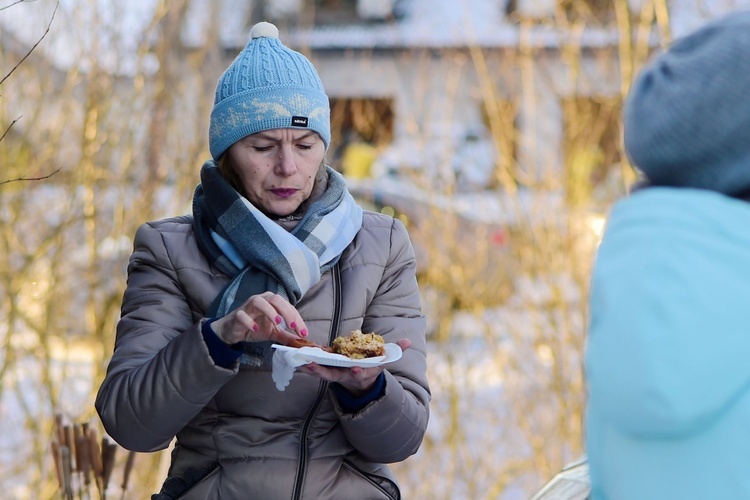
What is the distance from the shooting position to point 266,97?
7.80ft

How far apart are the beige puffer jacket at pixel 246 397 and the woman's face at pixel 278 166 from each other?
18 cm

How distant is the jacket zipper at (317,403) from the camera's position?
216cm

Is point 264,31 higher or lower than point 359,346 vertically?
higher

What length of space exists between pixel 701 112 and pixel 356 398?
1.10m

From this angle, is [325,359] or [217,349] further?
[217,349]

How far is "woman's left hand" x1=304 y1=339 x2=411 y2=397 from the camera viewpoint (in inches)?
81.4

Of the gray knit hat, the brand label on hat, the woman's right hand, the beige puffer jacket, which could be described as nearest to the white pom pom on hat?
the brand label on hat

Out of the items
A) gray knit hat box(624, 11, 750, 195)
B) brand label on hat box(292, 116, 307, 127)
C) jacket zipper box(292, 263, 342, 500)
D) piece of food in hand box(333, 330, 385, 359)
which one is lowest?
jacket zipper box(292, 263, 342, 500)

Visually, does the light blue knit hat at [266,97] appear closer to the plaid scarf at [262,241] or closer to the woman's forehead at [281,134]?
the woman's forehead at [281,134]

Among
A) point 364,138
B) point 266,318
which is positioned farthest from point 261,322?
point 364,138

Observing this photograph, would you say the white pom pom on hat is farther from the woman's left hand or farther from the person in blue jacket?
the person in blue jacket

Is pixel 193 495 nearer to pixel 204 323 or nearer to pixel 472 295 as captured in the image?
pixel 204 323

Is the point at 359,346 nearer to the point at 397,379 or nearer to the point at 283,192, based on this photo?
the point at 397,379

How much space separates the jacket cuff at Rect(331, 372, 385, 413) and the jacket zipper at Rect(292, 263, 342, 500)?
6cm
